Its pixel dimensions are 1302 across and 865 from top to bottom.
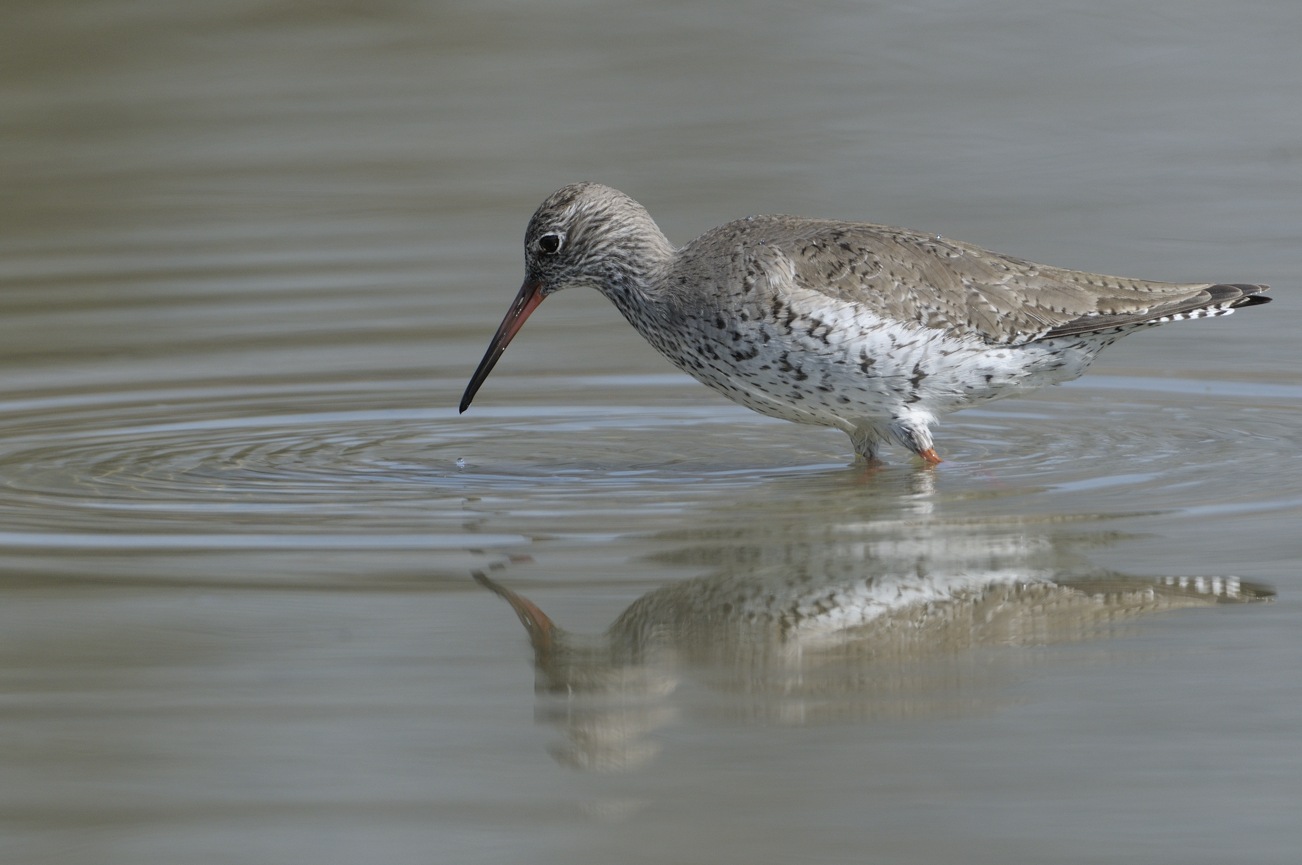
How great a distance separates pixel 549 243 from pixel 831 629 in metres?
4.13

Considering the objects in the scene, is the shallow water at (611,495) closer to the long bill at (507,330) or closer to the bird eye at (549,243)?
the long bill at (507,330)

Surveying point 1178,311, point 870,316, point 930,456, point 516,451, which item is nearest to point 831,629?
point 870,316

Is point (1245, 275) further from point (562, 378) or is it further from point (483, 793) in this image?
point (483, 793)

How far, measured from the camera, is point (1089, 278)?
9016 mm

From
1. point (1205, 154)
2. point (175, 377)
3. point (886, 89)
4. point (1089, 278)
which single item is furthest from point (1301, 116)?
point (175, 377)

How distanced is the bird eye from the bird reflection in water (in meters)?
2.85

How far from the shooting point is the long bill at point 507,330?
9.48m

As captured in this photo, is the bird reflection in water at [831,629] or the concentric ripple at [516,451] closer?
the bird reflection in water at [831,629]

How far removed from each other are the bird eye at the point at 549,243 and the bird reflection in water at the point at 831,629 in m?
2.85

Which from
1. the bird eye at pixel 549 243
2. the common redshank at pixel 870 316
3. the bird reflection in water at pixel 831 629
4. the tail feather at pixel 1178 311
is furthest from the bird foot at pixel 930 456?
the bird eye at pixel 549 243

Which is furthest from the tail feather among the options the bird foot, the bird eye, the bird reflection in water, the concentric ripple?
the bird eye

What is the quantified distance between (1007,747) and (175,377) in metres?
7.20

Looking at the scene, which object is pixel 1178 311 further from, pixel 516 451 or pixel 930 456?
pixel 516 451

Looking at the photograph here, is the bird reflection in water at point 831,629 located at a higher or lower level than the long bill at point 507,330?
lower
